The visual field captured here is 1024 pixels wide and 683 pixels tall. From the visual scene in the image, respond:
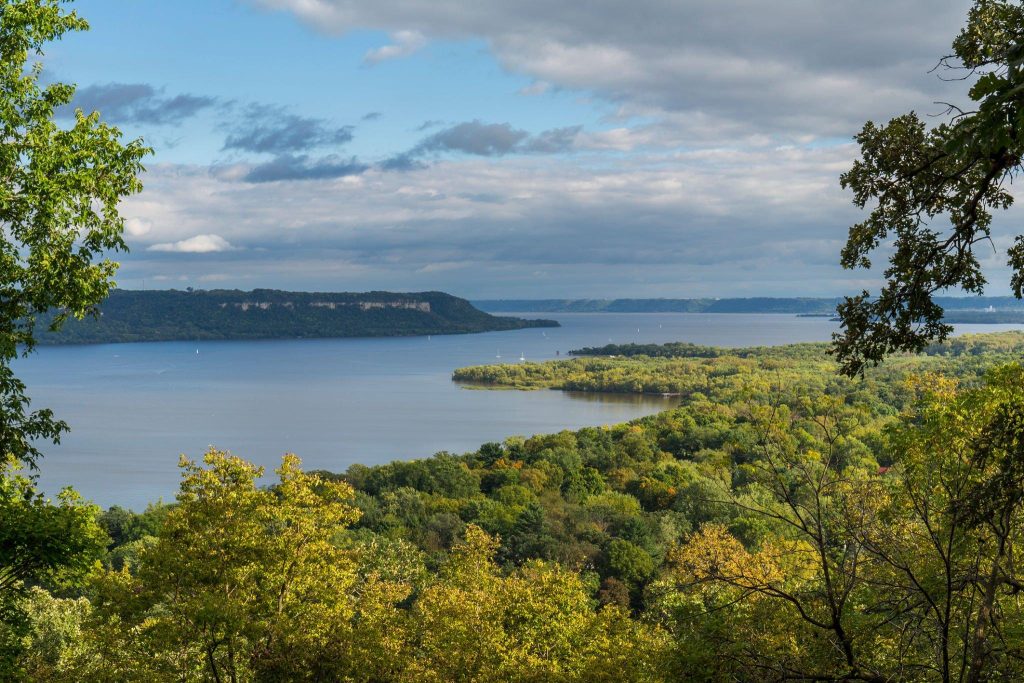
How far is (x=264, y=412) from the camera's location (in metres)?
99.6

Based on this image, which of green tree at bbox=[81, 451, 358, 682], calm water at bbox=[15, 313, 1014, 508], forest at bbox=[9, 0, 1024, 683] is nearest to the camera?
forest at bbox=[9, 0, 1024, 683]

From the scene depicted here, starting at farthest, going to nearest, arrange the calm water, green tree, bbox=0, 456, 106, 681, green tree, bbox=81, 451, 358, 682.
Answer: the calm water
green tree, bbox=81, 451, 358, 682
green tree, bbox=0, 456, 106, 681

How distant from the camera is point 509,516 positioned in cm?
4022

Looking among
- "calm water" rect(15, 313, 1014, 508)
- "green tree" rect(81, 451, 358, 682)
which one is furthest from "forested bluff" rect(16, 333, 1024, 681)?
"calm water" rect(15, 313, 1014, 508)

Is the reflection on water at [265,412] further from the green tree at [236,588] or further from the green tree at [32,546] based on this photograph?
the green tree at [32,546]

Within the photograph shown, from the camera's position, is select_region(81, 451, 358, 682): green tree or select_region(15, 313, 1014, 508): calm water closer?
select_region(81, 451, 358, 682): green tree

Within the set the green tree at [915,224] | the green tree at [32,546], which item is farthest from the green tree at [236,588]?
the green tree at [915,224]

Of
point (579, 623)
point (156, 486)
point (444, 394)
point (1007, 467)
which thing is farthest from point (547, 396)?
point (1007, 467)

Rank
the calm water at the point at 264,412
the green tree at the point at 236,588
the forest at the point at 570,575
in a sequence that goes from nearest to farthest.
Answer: the forest at the point at 570,575 → the green tree at the point at 236,588 → the calm water at the point at 264,412

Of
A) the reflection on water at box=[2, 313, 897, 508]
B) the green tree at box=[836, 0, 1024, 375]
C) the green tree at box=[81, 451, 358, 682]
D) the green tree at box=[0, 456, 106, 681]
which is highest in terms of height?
the green tree at box=[836, 0, 1024, 375]

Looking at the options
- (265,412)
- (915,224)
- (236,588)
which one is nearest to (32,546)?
(236,588)

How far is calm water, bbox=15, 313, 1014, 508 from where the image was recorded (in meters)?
69.0

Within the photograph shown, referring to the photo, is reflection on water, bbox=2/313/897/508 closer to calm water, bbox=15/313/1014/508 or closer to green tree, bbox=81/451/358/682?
calm water, bbox=15/313/1014/508

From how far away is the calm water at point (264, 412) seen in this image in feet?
226
